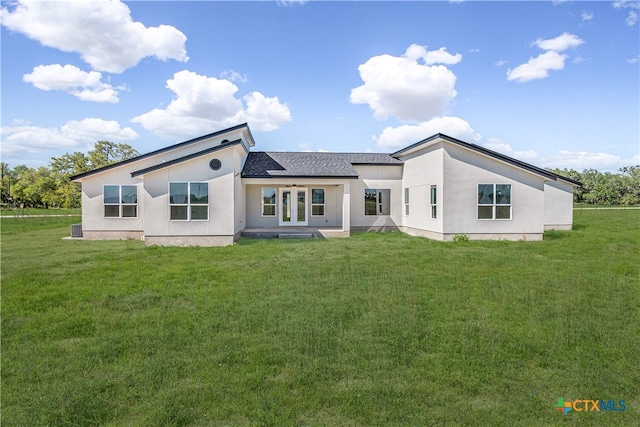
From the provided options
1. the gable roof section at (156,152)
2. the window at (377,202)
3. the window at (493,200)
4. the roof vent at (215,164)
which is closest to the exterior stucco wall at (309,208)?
the window at (377,202)

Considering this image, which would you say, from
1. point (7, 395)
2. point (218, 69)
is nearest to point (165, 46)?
point (218, 69)

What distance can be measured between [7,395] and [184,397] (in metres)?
1.84

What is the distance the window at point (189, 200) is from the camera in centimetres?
1388

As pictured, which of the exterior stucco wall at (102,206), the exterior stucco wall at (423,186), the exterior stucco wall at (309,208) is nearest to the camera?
the exterior stucco wall at (423,186)

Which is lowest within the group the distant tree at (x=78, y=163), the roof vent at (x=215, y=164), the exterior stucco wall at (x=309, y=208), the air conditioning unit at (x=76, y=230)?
the air conditioning unit at (x=76, y=230)

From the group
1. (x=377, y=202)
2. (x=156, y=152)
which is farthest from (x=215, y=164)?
(x=377, y=202)

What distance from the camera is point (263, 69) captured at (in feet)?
55.6

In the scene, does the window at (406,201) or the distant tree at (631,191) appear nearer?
the window at (406,201)

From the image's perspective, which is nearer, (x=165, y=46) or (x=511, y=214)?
(x=165, y=46)

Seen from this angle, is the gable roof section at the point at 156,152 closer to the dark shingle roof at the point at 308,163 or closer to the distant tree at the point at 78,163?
the dark shingle roof at the point at 308,163

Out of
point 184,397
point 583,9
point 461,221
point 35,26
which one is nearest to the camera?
point 184,397

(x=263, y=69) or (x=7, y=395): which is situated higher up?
(x=263, y=69)

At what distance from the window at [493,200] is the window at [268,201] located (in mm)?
9970

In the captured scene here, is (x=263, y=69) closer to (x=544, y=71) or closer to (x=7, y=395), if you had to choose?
(x=544, y=71)
